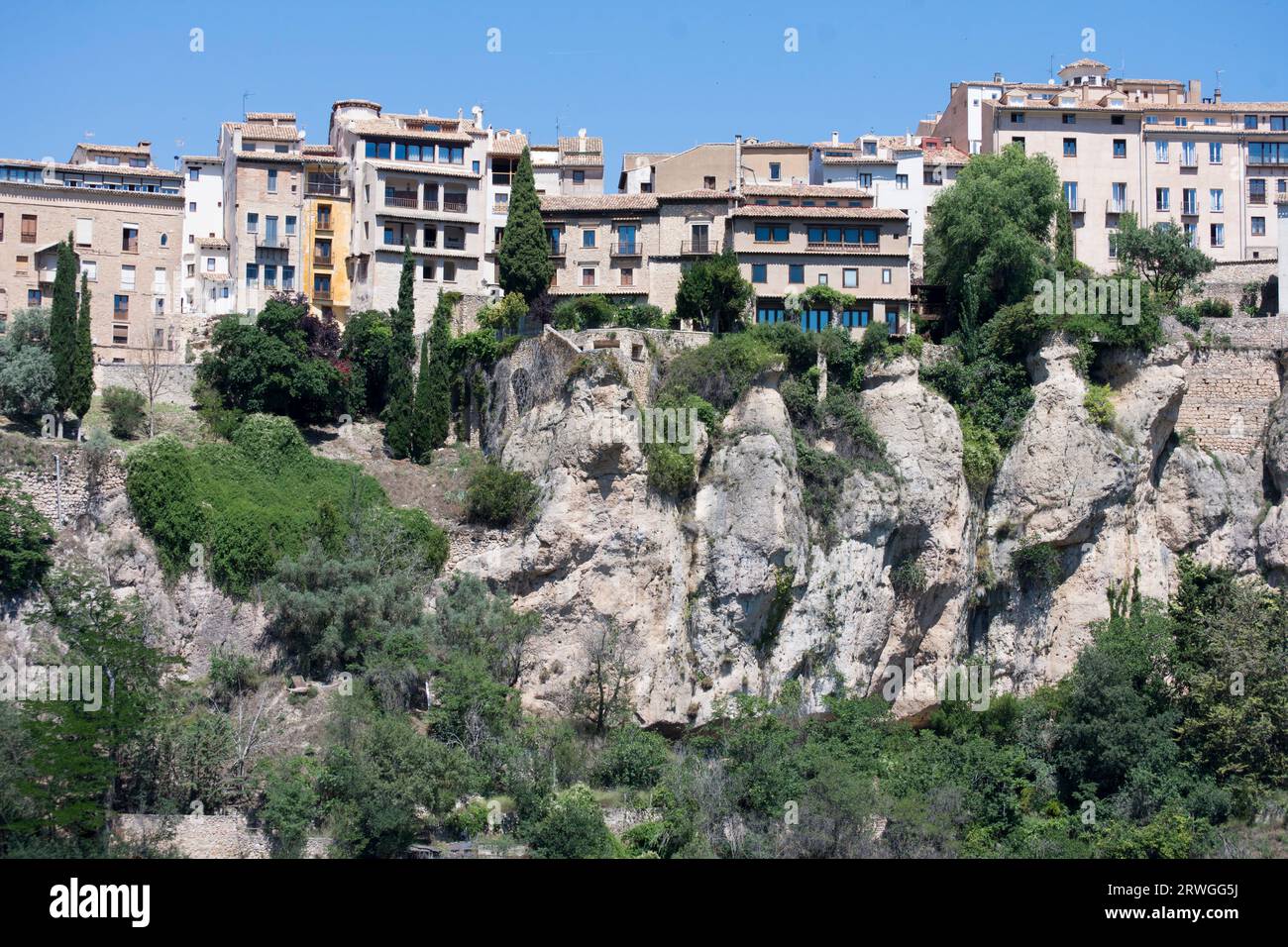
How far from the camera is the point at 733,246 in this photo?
6344 cm

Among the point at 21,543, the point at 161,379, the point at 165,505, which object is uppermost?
the point at 161,379

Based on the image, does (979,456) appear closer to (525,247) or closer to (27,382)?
(525,247)

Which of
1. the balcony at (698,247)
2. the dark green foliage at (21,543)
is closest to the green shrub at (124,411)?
the dark green foliage at (21,543)

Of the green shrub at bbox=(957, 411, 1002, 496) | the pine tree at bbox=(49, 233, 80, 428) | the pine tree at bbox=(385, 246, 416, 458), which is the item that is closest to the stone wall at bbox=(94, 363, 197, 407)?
the pine tree at bbox=(49, 233, 80, 428)

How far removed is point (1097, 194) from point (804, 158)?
34.7 ft

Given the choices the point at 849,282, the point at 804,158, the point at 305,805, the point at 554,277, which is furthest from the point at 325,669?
the point at 804,158

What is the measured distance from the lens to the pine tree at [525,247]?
62219 millimetres

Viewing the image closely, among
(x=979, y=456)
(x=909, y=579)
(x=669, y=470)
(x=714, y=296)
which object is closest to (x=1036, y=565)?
(x=979, y=456)

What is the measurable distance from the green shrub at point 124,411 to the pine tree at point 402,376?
23.2 feet

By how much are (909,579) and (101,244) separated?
102 ft

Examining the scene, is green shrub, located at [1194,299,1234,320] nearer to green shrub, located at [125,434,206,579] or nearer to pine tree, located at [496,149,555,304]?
pine tree, located at [496,149,555,304]

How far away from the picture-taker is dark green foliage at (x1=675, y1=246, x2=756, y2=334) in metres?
60.3

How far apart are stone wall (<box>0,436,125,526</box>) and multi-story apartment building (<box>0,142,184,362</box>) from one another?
49.3 feet

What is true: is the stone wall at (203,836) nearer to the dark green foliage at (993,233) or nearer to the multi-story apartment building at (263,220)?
the multi-story apartment building at (263,220)
